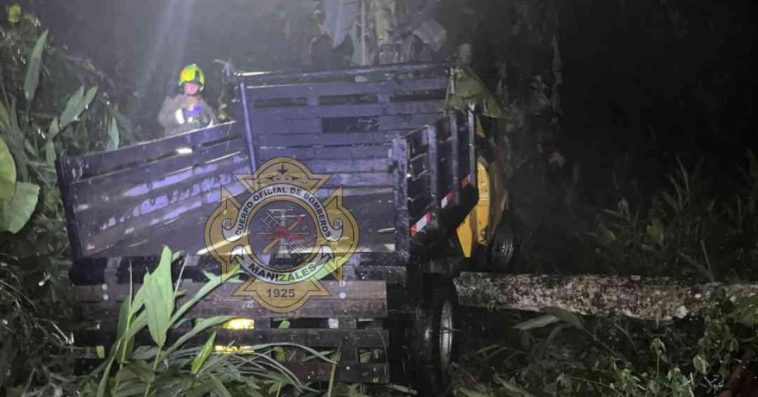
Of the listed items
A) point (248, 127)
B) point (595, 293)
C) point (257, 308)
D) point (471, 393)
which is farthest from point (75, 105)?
point (595, 293)

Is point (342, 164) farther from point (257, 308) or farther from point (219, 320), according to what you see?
point (219, 320)

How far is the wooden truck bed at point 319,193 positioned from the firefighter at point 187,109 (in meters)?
0.63

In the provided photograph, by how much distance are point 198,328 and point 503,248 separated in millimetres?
3182

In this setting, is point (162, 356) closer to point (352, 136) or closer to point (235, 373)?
point (235, 373)

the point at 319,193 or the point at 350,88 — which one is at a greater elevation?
the point at 350,88

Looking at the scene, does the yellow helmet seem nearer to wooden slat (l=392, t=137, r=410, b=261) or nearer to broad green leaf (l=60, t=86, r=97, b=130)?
broad green leaf (l=60, t=86, r=97, b=130)

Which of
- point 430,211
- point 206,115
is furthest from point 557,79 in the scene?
point 430,211

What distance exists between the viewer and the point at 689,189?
5535 mm

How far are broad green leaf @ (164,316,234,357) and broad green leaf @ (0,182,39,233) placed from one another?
99 cm

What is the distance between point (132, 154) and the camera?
3494 mm

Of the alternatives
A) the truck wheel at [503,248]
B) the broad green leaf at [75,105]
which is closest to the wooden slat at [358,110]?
the truck wheel at [503,248]

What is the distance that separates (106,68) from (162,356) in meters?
5.30

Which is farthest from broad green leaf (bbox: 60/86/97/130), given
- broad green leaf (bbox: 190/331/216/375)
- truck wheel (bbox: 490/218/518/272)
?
truck wheel (bbox: 490/218/518/272)

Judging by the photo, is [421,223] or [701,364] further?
[421,223]
